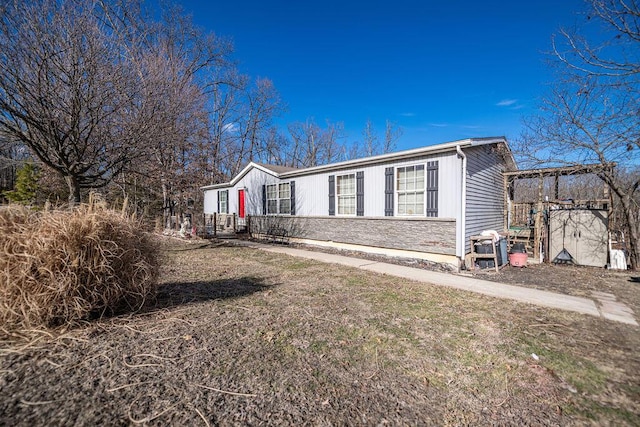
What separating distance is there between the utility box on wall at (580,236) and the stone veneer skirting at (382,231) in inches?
135

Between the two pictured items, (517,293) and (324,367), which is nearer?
(324,367)

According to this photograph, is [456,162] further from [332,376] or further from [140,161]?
[140,161]

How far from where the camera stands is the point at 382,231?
8.88 m

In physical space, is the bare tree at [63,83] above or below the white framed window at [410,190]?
above

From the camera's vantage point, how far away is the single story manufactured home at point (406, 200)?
7.37 metres

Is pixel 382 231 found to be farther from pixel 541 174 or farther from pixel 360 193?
pixel 541 174

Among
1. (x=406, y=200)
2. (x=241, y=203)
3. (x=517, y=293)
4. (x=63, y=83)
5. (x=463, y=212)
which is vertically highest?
(x=63, y=83)

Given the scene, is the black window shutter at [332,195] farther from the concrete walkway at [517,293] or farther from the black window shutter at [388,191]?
the concrete walkway at [517,293]

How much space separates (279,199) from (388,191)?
6051 millimetres

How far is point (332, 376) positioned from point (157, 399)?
134cm

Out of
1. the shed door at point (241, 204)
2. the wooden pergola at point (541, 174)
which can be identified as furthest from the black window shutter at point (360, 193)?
the shed door at point (241, 204)

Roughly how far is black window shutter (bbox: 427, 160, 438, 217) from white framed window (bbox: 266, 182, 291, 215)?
644 centimetres

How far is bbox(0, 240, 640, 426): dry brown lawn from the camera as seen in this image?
1972 mm

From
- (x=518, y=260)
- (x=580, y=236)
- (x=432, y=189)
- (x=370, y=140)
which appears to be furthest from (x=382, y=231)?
(x=370, y=140)
